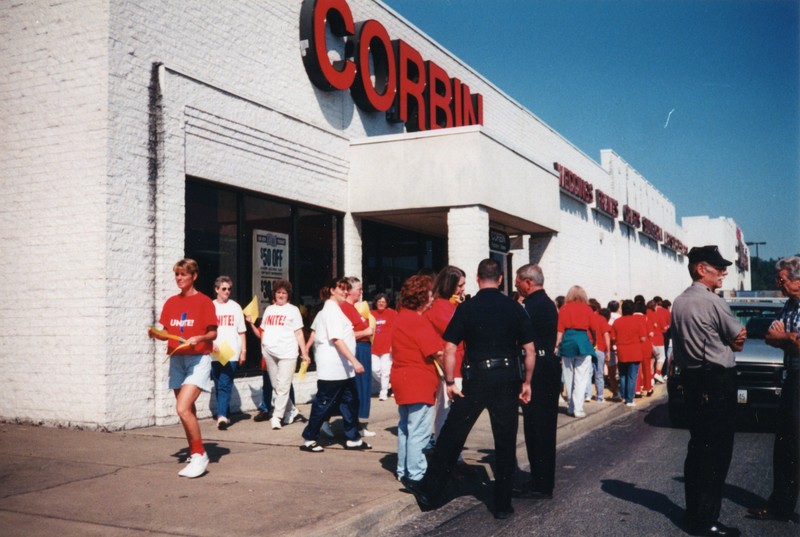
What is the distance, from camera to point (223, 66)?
11219 mm

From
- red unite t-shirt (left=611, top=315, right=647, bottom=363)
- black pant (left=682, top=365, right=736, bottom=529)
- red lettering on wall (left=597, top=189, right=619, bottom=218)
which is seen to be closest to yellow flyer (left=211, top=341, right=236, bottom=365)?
black pant (left=682, top=365, right=736, bottom=529)

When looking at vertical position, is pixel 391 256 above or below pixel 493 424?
above

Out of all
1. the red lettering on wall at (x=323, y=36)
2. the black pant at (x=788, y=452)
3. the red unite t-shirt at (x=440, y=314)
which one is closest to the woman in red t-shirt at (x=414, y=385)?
the red unite t-shirt at (x=440, y=314)

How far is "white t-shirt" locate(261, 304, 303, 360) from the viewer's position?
9.30 m

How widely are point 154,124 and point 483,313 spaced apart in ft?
19.3

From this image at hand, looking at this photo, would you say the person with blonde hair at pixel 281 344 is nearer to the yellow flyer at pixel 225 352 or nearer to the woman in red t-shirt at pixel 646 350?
the yellow flyer at pixel 225 352

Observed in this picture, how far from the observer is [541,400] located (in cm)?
653

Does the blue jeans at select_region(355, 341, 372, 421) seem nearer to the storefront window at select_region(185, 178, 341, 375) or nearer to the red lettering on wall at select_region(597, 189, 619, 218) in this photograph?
the storefront window at select_region(185, 178, 341, 375)

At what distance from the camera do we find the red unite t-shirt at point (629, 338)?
12.2 metres

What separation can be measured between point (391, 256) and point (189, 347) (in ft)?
31.9

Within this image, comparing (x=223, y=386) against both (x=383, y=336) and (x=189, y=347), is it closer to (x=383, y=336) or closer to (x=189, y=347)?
(x=189, y=347)

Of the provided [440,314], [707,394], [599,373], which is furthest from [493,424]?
[599,373]

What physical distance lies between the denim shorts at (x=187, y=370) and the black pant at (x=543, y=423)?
2870 mm

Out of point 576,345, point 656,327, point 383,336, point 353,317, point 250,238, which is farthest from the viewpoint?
point 656,327
